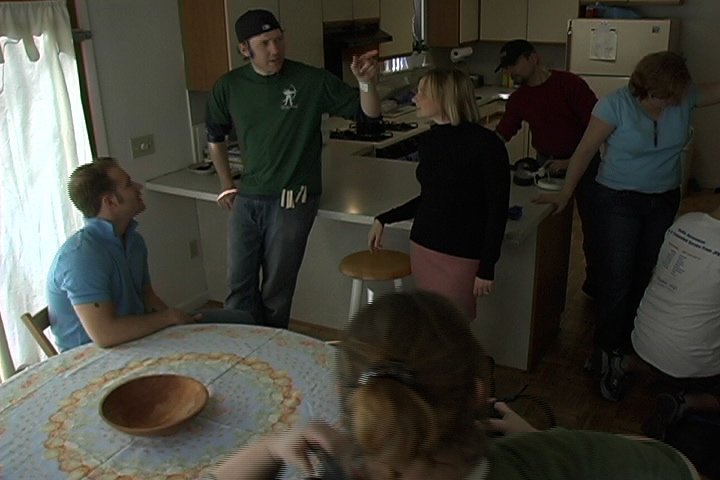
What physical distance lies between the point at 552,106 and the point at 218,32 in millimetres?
1645

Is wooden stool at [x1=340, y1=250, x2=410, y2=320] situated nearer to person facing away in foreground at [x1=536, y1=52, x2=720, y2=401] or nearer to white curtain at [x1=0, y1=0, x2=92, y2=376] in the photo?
person facing away in foreground at [x1=536, y1=52, x2=720, y2=401]

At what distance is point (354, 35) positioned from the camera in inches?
177

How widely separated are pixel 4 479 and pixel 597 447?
45.7 inches

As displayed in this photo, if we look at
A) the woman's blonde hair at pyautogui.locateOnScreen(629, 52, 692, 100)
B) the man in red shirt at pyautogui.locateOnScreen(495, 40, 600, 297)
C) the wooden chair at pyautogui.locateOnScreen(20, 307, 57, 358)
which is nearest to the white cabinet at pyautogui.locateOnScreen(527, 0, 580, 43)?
the man in red shirt at pyautogui.locateOnScreen(495, 40, 600, 297)

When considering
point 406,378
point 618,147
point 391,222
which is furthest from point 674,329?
point 406,378

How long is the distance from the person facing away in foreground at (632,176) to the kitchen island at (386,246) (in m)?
0.25

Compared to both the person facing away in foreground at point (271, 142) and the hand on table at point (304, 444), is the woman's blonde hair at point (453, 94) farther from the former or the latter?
the hand on table at point (304, 444)

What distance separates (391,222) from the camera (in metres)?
2.62

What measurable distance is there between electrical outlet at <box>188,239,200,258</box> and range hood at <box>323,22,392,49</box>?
59.9 inches

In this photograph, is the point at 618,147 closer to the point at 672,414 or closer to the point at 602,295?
the point at 602,295

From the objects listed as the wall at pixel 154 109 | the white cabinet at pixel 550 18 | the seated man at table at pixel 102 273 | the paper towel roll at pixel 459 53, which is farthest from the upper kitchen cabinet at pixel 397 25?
the seated man at table at pixel 102 273

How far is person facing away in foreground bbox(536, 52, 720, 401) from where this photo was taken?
8.43 feet

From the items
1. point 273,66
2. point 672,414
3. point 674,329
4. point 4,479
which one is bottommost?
point 672,414

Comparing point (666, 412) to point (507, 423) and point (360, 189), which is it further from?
point (360, 189)
